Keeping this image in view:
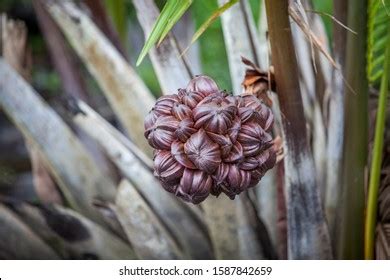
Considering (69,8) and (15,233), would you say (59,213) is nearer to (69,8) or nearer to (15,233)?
(15,233)

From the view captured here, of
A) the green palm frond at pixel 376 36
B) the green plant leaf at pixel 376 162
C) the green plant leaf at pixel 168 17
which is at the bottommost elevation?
the green plant leaf at pixel 376 162

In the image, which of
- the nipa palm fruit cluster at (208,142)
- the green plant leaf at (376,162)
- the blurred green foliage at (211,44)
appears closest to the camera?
the nipa palm fruit cluster at (208,142)

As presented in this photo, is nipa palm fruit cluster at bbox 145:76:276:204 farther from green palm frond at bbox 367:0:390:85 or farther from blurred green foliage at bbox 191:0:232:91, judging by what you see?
blurred green foliage at bbox 191:0:232:91

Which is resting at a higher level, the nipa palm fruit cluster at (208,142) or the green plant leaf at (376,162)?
the nipa palm fruit cluster at (208,142)

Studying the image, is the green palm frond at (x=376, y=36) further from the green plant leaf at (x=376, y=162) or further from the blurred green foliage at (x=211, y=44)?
the blurred green foliage at (x=211, y=44)

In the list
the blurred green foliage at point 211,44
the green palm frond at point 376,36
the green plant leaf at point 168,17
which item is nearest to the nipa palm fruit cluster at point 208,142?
the green plant leaf at point 168,17

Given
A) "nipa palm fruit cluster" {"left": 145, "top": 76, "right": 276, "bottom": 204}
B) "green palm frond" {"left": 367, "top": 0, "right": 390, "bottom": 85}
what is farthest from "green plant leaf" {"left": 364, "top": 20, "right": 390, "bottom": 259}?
"nipa palm fruit cluster" {"left": 145, "top": 76, "right": 276, "bottom": 204}

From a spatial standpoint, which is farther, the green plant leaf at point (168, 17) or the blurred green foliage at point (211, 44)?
the blurred green foliage at point (211, 44)
